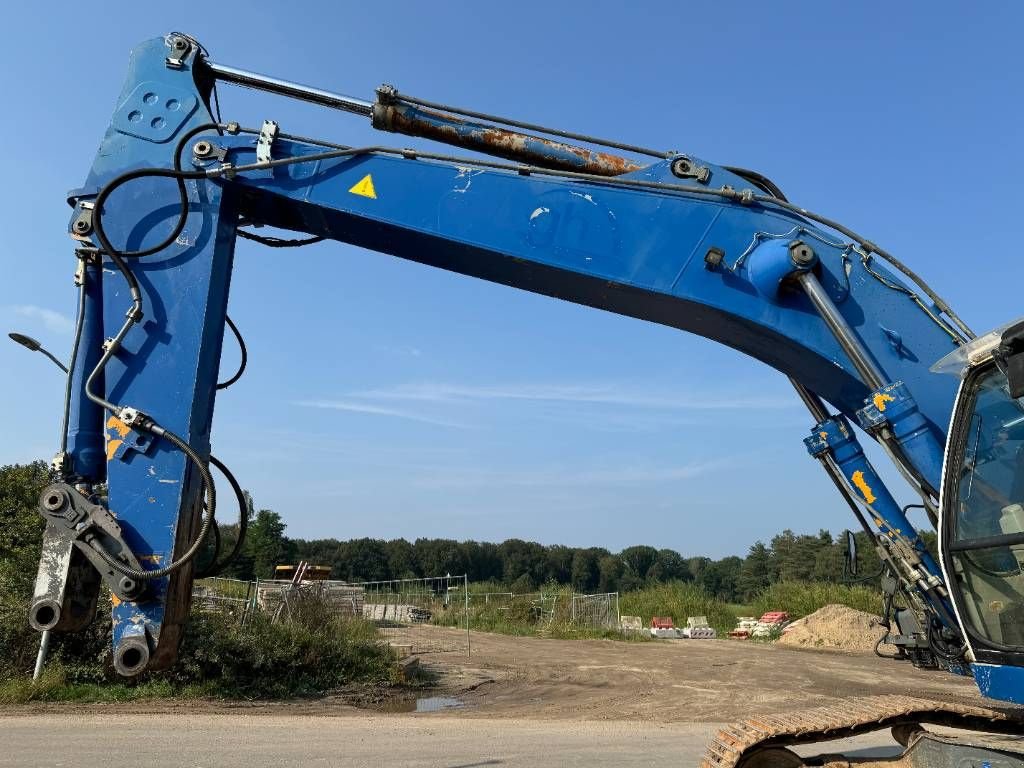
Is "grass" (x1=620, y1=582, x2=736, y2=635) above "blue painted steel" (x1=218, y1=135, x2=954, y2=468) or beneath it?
beneath

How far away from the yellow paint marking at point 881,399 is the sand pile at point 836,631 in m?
21.6

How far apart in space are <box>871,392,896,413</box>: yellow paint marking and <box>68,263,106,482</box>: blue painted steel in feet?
13.6

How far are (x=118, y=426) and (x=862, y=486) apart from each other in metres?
4.03

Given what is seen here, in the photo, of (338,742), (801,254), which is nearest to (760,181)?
(801,254)

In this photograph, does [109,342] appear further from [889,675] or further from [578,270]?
[889,675]

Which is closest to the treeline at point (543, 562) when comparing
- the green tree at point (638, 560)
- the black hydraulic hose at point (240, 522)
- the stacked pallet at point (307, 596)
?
the green tree at point (638, 560)

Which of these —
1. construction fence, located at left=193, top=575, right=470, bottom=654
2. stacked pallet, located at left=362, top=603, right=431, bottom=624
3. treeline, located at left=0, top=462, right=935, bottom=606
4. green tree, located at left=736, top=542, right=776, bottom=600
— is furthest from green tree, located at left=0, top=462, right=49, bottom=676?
green tree, located at left=736, top=542, right=776, bottom=600

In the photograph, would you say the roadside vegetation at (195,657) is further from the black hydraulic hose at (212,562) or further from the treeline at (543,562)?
the treeline at (543,562)

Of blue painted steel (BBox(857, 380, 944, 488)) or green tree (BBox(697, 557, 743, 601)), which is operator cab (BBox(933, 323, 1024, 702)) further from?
green tree (BBox(697, 557, 743, 601))

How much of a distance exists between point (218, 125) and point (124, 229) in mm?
847

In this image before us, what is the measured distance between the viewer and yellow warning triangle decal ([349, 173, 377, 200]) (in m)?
4.61

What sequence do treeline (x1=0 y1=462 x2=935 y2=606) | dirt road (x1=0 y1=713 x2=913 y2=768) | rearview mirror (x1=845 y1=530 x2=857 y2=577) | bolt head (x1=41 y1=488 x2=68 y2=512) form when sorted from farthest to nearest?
treeline (x1=0 y1=462 x2=935 y2=606), dirt road (x1=0 y1=713 x2=913 y2=768), rearview mirror (x1=845 y1=530 x2=857 y2=577), bolt head (x1=41 y1=488 x2=68 y2=512)

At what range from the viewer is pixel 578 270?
4.45m

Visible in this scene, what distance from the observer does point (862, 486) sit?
14.1ft
